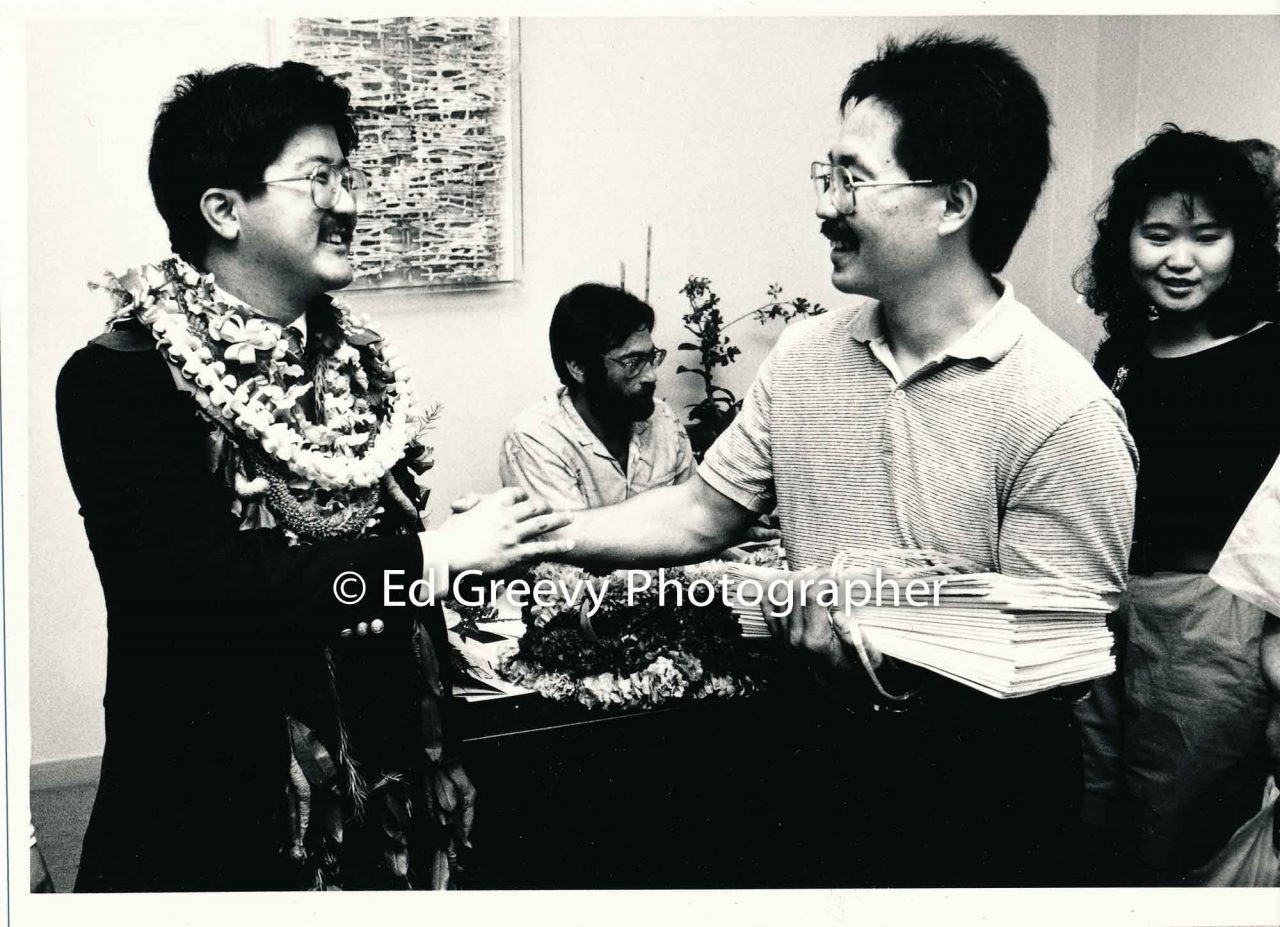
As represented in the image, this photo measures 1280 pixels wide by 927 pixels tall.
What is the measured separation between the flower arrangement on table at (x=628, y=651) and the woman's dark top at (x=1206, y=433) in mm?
725

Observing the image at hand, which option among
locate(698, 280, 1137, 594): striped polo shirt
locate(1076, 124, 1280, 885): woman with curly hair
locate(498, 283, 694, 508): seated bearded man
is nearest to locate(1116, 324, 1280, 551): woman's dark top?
locate(1076, 124, 1280, 885): woman with curly hair

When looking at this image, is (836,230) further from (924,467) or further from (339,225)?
(339,225)

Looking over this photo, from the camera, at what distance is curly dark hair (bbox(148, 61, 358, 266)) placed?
144cm

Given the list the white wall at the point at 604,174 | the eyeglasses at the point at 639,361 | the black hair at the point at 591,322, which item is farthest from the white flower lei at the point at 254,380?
the eyeglasses at the point at 639,361

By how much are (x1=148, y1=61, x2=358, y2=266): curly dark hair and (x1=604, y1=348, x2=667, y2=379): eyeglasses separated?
3.97ft

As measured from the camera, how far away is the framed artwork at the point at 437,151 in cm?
212

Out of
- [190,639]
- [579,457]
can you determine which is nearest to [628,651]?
[190,639]

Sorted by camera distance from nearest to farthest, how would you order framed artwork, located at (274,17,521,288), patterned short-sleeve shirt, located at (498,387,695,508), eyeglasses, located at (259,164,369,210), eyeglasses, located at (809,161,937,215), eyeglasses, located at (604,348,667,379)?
eyeglasses, located at (259,164,369,210) → eyeglasses, located at (809,161,937,215) → framed artwork, located at (274,17,521,288) → patterned short-sleeve shirt, located at (498,387,695,508) → eyeglasses, located at (604,348,667,379)

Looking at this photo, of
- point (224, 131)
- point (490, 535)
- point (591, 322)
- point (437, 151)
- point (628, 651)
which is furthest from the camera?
point (591, 322)

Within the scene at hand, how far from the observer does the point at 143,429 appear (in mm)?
1350

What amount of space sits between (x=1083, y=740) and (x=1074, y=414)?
890 mm

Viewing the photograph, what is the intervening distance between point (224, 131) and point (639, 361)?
1.33 m

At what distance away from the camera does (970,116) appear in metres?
1.57

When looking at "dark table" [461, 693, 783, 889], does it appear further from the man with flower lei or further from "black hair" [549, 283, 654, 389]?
"black hair" [549, 283, 654, 389]
